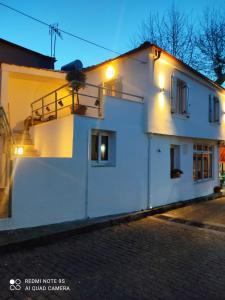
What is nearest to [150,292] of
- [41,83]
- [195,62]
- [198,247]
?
[198,247]

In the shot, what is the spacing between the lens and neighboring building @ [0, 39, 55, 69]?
44.9 ft

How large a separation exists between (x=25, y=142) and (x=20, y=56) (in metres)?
6.71

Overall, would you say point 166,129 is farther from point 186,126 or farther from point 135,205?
point 135,205

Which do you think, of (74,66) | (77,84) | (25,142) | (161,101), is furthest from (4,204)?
(74,66)

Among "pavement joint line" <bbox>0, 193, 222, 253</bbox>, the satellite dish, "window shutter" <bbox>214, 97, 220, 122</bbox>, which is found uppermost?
the satellite dish

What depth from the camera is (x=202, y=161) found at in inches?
539

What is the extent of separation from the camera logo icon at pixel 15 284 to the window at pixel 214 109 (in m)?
12.4

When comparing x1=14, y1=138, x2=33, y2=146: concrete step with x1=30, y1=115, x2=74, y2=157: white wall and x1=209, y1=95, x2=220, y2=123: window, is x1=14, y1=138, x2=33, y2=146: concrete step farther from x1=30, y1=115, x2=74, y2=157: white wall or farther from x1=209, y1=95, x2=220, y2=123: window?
x1=209, y1=95, x2=220, y2=123: window

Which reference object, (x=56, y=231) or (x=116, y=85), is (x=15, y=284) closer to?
(x=56, y=231)

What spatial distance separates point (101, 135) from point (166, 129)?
10.4 ft

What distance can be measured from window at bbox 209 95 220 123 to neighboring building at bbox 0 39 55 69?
396 inches

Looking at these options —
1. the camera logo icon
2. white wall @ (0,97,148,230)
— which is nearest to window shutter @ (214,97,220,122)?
white wall @ (0,97,148,230)

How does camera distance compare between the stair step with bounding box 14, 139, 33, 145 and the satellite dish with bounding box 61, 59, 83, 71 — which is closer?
the stair step with bounding box 14, 139, 33, 145

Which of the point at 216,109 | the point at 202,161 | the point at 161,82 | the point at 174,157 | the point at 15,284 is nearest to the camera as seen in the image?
the point at 15,284
